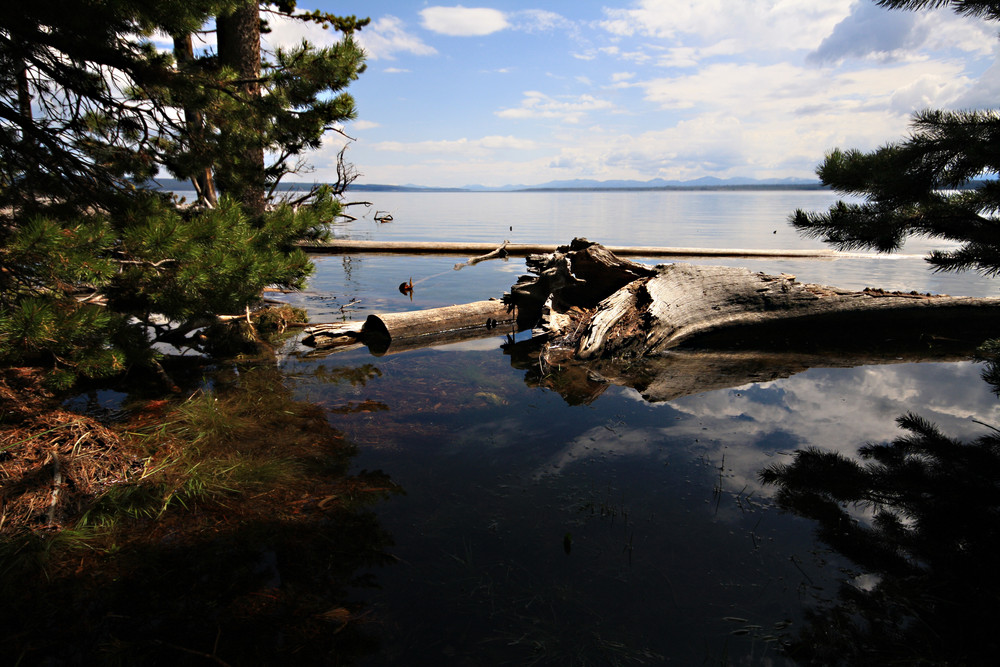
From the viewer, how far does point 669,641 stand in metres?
2.70

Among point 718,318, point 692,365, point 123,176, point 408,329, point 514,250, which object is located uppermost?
point 123,176

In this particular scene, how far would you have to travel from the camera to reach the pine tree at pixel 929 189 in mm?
4508

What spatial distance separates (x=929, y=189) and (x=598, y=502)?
4118 millimetres

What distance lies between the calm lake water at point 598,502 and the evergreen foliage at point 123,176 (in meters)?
1.95

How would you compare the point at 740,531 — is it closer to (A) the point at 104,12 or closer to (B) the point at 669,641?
(B) the point at 669,641

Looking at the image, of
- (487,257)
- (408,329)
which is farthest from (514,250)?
(408,329)

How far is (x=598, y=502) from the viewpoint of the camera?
400cm

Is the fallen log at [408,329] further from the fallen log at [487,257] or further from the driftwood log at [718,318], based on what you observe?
the fallen log at [487,257]

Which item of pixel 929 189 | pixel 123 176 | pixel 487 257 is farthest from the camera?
pixel 487 257

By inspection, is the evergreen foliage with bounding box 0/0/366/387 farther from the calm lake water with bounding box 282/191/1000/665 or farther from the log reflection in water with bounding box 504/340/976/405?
the log reflection in water with bounding box 504/340/976/405

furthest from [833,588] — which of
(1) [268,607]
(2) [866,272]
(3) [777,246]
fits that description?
(3) [777,246]

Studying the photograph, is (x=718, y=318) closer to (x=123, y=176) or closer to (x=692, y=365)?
(x=692, y=365)

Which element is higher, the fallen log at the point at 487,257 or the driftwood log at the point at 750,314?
the fallen log at the point at 487,257

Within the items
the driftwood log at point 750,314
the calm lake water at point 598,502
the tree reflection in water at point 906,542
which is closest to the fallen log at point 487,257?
the driftwood log at point 750,314
